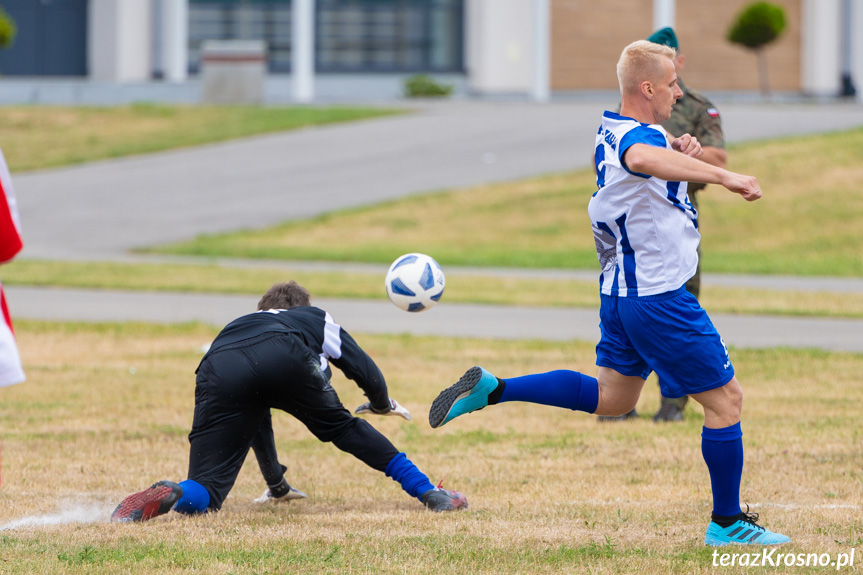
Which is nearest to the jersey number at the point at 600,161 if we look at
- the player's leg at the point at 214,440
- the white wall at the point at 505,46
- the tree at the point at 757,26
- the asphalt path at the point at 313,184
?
the player's leg at the point at 214,440

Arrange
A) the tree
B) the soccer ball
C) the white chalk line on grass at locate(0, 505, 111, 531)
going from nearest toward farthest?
the white chalk line on grass at locate(0, 505, 111, 531), the soccer ball, the tree

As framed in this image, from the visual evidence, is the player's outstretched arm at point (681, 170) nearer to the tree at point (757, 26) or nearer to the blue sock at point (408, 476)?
the blue sock at point (408, 476)

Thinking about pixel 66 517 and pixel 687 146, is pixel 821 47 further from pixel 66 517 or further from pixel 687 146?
pixel 66 517

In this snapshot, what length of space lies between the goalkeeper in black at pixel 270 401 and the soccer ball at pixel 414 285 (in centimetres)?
55

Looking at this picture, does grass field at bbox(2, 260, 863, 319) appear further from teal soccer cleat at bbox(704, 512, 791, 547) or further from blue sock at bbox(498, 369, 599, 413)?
teal soccer cleat at bbox(704, 512, 791, 547)

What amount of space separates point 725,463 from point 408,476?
1594 mm

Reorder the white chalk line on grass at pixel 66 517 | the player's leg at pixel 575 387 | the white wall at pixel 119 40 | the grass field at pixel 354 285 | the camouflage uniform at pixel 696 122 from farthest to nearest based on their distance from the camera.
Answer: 1. the white wall at pixel 119 40
2. the grass field at pixel 354 285
3. the camouflage uniform at pixel 696 122
4. the white chalk line on grass at pixel 66 517
5. the player's leg at pixel 575 387

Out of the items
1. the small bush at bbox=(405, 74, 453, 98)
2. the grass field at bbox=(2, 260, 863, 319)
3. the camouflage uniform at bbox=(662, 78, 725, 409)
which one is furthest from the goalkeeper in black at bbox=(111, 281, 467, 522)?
the small bush at bbox=(405, 74, 453, 98)

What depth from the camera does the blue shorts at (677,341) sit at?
462 cm

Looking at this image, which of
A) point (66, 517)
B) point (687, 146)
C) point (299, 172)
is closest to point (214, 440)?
point (66, 517)

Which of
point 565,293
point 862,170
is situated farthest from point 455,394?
point 862,170

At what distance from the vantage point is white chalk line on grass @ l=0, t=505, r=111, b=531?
5.28m

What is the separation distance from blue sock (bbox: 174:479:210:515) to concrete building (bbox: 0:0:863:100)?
36.8 m

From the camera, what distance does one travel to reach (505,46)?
1633 inches
